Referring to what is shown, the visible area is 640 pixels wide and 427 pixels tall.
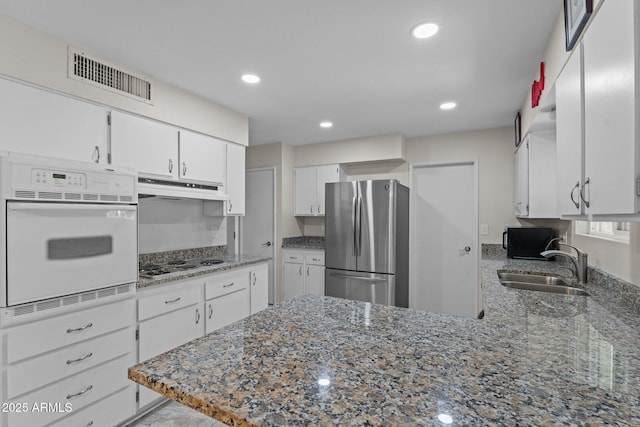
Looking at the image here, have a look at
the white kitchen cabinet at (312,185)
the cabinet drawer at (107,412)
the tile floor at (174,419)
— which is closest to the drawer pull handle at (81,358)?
the cabinet drawer at (107,412)

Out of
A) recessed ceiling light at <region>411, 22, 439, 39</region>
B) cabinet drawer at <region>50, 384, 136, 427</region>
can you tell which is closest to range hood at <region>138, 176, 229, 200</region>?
cabinet drawer at <region>50, 384, 136, 427</region>

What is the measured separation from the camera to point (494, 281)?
6.93ft

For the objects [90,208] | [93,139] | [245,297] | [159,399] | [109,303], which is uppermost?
[93,139]

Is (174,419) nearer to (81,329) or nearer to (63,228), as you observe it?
(81,329)

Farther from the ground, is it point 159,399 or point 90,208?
point 90,208

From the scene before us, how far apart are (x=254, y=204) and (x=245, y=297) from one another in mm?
1978

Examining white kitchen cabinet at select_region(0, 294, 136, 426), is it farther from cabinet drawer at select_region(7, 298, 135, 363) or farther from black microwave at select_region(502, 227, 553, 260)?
black microwave at select_region(502, 227, 553, 260)

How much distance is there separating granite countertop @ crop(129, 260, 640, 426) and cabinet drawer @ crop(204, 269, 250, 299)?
152 cm

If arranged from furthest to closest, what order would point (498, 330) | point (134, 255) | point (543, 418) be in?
Result: point (134, 255) → point (498, 330) → point (543, 418)

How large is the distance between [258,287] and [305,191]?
1.78 metres

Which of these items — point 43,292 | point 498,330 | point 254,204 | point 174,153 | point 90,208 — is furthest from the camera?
point 254,204

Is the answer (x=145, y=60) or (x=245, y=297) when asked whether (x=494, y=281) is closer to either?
(x=245, y=297)

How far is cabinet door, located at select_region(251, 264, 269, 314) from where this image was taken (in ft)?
10.2

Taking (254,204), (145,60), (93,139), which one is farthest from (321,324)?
(254,204)
